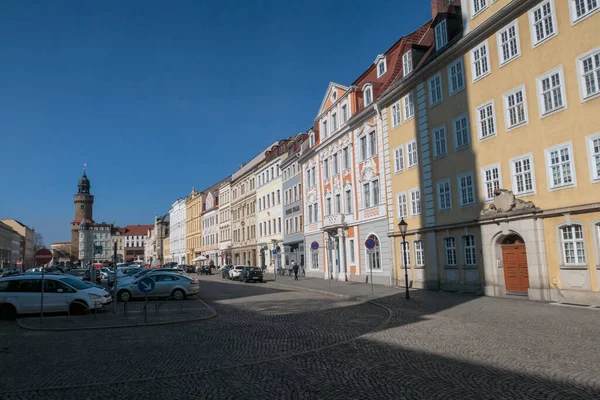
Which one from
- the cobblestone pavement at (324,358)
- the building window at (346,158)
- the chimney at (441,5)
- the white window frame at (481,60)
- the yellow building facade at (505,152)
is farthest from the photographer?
the building window at (346,158)

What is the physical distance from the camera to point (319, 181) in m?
41.9

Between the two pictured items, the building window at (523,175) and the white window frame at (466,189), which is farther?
the white window frame at (466,189)

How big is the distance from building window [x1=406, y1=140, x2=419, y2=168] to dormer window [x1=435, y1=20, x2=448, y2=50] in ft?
17.6

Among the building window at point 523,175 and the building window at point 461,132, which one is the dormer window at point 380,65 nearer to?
the building window at point 461,132

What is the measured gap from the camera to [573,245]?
58.0 ft

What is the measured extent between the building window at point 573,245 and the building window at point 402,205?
11.0 meters

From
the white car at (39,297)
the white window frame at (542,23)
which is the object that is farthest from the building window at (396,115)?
the white car at (39,297)

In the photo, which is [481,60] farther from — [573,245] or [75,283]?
[75,283]

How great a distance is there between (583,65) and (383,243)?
1645cm

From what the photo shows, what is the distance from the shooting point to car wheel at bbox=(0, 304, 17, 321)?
17.8 meters

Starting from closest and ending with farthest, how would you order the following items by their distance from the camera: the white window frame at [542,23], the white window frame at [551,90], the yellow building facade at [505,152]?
the yellow building facade at [505,152]
the white window frame at [551,90]
the white window frame at [542,23]

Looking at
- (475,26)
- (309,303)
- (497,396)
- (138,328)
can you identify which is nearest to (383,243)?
(309,303)

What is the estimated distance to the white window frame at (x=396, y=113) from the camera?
29.1 m

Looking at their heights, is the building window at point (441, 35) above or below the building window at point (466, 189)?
above
